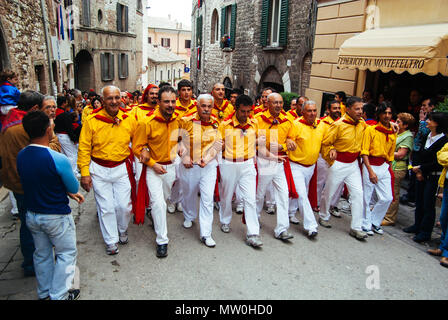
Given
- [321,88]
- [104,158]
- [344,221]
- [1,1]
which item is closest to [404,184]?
[344,221]

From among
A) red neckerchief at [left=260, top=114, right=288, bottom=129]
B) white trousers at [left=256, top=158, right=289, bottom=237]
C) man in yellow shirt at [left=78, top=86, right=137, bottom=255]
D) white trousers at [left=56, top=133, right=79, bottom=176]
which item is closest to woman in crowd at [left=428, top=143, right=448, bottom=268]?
white trousers at [left=256, top=158, right=289, bottom=237]

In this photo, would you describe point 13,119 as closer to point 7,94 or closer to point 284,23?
point 7,94

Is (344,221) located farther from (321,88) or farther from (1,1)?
(1,1)

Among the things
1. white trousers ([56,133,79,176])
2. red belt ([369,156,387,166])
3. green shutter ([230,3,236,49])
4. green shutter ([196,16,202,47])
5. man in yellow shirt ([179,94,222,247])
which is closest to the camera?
man in yellow shirt ([179,94,222,247])

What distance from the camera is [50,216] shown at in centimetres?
304

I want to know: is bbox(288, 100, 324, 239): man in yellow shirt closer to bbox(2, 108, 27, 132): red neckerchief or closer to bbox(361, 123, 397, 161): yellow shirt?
bbox(361, 123, 397, 161): yellow shirt

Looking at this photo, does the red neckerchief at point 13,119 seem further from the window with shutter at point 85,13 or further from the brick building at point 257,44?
the window with shutter at point 85,13

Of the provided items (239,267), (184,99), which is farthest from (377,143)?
(184,99)

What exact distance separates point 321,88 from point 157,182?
6.85 meters

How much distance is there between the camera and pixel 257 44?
1476 cm

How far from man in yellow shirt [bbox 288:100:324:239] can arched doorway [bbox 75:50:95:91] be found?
2003 cm

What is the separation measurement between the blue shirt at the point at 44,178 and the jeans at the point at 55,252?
0.32 feet

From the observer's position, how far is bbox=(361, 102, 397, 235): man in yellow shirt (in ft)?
16.6

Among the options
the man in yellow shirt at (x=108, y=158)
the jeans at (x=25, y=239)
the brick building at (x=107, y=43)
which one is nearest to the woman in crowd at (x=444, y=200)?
the man in yellow shirt at (x=108, y=158)
